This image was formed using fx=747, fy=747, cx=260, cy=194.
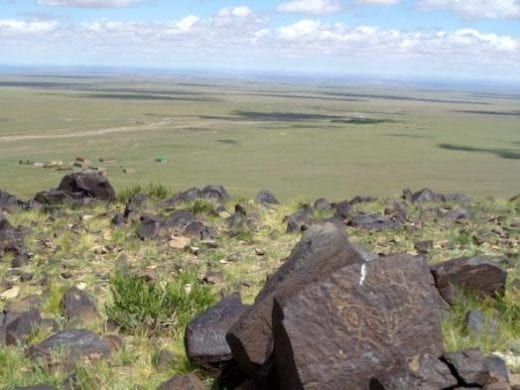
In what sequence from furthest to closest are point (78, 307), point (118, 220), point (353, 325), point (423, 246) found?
1. point (118, 220)
2. point (423, 246)
3. point (78, 307)
4. point (353, 325)

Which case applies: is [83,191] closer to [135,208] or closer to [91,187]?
[91,187]

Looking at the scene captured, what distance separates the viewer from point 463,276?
7691mm

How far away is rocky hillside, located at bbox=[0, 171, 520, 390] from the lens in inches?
195

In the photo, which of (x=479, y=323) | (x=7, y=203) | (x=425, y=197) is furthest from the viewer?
(x=7, y=203)

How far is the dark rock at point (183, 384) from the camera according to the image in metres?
5.71

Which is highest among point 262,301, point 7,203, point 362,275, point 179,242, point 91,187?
point 362,275

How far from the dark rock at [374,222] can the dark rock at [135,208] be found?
13.9 feet

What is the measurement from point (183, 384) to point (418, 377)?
1.98 meters

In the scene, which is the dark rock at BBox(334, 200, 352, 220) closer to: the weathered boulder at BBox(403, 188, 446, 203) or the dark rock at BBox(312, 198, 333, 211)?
the dark rock at BBox(312, 198, 333, 211)

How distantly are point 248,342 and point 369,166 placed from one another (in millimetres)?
51545

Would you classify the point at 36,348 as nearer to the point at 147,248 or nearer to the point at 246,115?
the point at 147,248

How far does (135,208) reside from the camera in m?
15.7

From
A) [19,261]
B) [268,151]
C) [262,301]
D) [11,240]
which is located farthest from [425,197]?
[268,151]

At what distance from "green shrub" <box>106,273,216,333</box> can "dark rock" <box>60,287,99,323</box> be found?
17.0 inches
